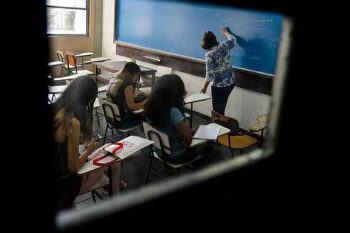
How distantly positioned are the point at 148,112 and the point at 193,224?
2.06m

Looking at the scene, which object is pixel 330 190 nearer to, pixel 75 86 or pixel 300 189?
pixel 300 189

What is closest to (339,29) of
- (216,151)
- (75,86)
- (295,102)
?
(295,102)

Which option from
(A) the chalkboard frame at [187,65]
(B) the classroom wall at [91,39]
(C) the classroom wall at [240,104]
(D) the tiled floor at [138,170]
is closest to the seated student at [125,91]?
(D) the tiled floor at [138,170]

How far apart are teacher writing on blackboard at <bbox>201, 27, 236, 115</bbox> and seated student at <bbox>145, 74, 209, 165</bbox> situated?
5.12ft

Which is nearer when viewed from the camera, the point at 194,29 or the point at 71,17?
the point at 194,29

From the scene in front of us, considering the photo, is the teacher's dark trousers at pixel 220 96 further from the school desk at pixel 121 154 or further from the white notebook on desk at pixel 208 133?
the school desk at pixel 121 154

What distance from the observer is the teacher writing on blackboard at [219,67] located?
13.6ft

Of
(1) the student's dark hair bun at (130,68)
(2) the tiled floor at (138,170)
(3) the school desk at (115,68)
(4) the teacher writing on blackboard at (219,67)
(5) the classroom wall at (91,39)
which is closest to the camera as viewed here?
(2) the tiled floor at (138,170)

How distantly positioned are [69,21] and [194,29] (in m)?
3.35

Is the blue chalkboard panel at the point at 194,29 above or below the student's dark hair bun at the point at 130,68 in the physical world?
above

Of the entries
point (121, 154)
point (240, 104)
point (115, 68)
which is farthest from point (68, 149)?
point (115, 68)

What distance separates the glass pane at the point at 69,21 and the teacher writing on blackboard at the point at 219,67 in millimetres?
4052

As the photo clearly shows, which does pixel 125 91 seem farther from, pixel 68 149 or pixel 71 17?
pixel 71 17

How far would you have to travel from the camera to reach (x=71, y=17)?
285 inches
